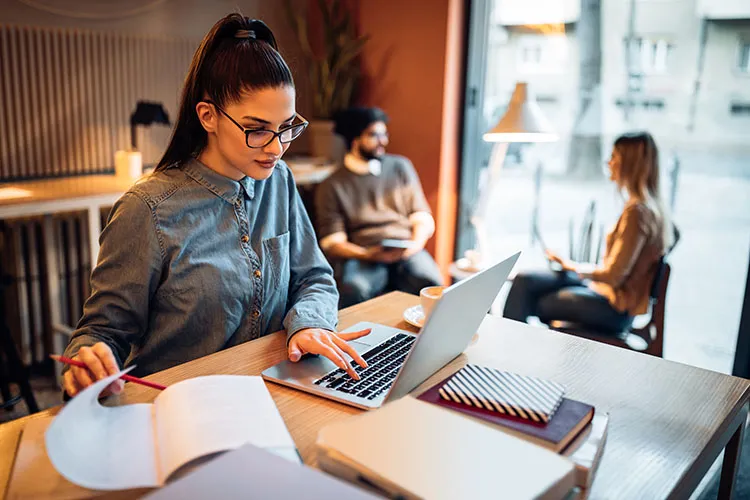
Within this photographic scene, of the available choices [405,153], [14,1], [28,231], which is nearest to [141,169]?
[28,231]

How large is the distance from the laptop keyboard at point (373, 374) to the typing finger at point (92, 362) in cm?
33

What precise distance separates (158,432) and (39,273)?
2.38 m

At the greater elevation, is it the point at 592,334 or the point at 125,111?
the point at 125,111

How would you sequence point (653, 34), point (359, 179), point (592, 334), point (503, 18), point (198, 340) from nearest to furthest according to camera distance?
point (198, 340), point (592, 334), point (653, 34), point (359, 179), point (503, 18)

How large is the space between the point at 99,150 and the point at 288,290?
6.49ft

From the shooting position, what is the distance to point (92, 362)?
3.17 ft

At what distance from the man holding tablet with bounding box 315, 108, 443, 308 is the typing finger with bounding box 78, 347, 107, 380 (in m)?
2.14

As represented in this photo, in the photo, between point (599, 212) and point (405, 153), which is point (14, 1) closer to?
point (405, 153)

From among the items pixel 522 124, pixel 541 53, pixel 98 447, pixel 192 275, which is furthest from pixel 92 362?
pixel 541 53

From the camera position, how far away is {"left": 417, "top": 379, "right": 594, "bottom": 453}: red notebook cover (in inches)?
33.9

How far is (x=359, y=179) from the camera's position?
129 inches

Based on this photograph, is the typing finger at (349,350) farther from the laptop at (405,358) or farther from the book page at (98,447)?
the book page at (98,447)

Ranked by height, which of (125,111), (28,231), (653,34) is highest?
(653,34)

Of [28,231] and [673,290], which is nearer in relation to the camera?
[28,231]
